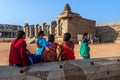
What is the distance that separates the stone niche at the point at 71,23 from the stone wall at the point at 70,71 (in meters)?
17.9

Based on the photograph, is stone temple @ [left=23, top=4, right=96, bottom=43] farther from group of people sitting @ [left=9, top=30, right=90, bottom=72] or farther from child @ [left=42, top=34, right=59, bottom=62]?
child @ [left=42, top=34, right=59, bottom=62]

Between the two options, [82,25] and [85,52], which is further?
[82,25]

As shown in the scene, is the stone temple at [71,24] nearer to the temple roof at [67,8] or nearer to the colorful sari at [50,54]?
the temple roof at [67,8]

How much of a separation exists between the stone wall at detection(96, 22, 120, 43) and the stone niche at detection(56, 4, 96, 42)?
8.00 feet

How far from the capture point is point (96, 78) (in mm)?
5738

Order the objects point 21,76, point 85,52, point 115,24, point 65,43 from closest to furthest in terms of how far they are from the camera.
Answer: point 21,76, point 65,43, point 85,52, point 115,24

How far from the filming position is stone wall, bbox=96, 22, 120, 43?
1077 inches

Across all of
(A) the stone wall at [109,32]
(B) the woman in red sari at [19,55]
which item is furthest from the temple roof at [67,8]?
(B) the woman in red sari at [19,55]

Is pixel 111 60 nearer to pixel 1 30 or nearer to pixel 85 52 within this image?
pixel 85 52

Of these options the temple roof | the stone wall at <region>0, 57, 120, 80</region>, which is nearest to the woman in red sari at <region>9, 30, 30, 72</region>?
the stone wall at <region>0, 57, 120, 80</region>

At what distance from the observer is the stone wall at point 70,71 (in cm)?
478

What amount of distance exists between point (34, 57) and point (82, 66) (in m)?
1.14

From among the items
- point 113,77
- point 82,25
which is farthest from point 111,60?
point 82,25

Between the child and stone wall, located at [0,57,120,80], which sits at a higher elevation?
the child
